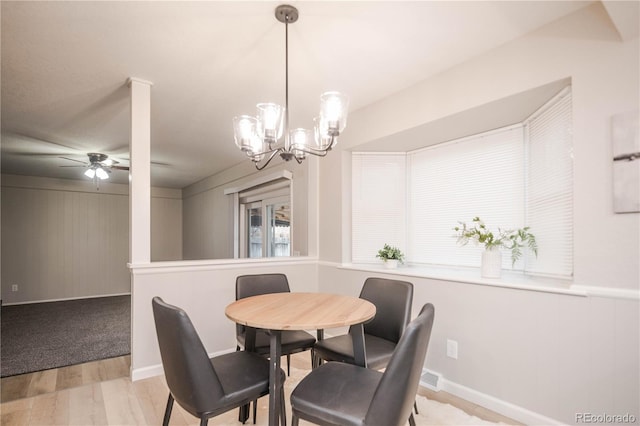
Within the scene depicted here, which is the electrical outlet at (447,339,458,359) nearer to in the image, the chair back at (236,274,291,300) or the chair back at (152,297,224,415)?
the chair back at (236,274,291,300)

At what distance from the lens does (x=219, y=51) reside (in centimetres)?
221

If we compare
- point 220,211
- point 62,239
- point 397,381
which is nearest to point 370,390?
point 397,381

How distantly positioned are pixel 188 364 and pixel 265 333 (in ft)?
3.14

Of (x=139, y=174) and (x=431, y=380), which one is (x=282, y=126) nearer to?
(x=139, y=174)

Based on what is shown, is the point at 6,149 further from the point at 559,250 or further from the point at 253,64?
the point at 559,250

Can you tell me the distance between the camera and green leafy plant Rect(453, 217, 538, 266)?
237 centimetres

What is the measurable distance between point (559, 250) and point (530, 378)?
2.80 ft

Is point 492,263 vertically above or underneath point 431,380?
above

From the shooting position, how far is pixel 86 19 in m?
1.86

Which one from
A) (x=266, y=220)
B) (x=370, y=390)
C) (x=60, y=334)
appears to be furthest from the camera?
(x=266, y=220)

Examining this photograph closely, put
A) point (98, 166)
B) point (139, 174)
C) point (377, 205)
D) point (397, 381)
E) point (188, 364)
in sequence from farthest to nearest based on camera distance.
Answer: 1. point (98, 166)
2. point (377, 205)
3. point (139, 174)
4. point (188, 364)
5. point (397, 381)

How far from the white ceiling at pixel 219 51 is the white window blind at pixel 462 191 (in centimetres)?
77

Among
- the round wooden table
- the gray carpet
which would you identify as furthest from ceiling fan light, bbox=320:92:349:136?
the gray carpet

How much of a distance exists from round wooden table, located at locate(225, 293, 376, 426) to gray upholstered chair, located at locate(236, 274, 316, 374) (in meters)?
0.21
